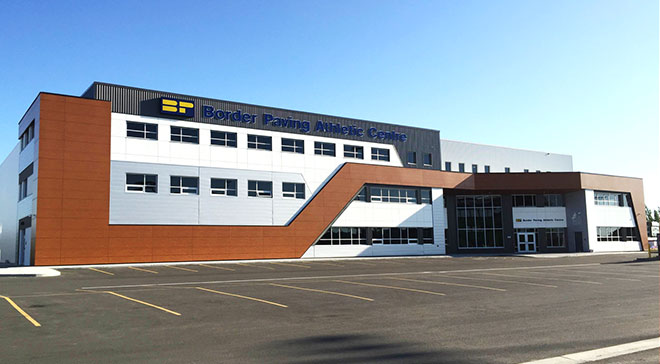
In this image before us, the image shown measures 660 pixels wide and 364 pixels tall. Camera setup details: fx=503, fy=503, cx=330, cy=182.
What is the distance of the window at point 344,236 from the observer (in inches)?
1668

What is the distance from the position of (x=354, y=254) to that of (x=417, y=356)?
118 feet

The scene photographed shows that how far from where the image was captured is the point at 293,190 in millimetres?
41312

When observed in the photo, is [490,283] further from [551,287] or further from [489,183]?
[489,183]

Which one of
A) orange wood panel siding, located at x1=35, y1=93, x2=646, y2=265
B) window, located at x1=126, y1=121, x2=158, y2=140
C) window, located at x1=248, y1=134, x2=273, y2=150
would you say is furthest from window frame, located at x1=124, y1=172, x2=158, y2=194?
window, located at x1=248, y1=134, x2=273, y2=150

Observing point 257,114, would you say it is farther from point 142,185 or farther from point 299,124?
point 142,185

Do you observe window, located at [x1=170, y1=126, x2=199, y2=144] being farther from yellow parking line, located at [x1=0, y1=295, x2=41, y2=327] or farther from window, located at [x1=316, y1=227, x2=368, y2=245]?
yellow parking line, located at [x1=0, y1=295, x2=41, y2=327]

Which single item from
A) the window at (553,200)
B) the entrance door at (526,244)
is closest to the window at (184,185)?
the entrance door at (526,244)

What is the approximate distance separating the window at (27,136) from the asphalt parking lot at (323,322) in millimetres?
20065

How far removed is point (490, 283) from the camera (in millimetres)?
18969

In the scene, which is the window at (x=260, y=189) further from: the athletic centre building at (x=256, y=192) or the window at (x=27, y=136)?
the window at (x=27, y=136)

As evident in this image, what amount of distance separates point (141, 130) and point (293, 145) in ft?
40.0

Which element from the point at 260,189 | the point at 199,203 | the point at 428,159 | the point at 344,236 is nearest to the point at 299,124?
the point at 260,189

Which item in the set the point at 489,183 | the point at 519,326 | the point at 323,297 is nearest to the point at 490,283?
the point at 323,297

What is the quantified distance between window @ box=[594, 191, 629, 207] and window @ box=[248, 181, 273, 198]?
35.4 m
